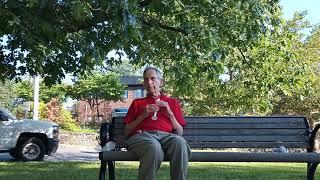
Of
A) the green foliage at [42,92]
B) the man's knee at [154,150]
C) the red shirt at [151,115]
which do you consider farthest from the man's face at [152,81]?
the green foliage at [42,92]

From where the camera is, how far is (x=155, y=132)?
19.4 feet

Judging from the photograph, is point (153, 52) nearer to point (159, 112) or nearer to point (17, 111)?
point (159, 112)

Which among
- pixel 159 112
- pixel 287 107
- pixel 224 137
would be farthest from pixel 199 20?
pixel 287 107

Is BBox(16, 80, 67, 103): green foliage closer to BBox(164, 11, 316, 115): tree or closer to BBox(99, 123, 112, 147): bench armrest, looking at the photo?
BBox(164, 11, 316, 115): tree

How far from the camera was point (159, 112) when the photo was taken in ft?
19.8

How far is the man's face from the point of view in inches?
238

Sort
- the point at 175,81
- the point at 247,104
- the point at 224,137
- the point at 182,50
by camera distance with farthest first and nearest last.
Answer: the point at 247,104
the point at 175,81
the point at 182,50
the point at 224,137

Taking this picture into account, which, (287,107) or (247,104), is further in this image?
(287,107)

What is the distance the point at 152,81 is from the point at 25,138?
10424mm

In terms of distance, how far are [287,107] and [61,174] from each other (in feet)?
81.1

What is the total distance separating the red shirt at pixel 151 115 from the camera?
599cm

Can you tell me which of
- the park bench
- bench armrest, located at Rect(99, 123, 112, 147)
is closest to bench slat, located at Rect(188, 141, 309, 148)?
the park bench

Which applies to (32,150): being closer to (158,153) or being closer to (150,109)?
(150,109)

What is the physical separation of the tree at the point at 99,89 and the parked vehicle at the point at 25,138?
29746 mm
